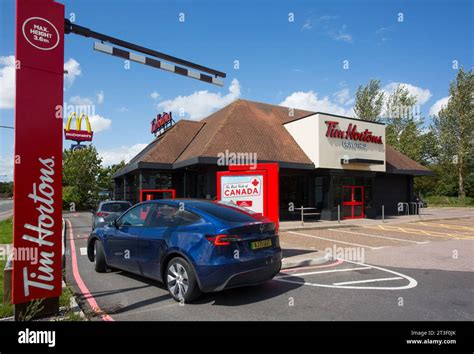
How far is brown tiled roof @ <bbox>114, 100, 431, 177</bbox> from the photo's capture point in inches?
754

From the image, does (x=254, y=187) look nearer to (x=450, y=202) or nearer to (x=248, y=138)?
(x=248, y=138)

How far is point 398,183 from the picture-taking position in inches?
1055

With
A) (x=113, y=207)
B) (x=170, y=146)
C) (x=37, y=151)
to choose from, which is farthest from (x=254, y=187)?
(x=170, y=146)

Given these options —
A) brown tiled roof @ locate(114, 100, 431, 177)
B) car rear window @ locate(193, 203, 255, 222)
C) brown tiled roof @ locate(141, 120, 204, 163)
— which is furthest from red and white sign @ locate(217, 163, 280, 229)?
brown tiled roof @ locate(141, 120, 204, 163)

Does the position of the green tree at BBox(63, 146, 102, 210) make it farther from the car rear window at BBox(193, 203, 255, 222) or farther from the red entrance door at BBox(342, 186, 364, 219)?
the car rear window at BBox(193, 203, 255, 222)

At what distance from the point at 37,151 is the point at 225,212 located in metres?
2.79

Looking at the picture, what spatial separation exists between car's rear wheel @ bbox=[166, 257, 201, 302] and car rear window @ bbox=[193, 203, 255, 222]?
34.2 inches

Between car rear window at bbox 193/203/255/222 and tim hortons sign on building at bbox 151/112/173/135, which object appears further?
tim hortons sign on building at bbox 151/112/173/135

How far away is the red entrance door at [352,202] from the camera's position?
21.8 metres

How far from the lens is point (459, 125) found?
4406 centimetres

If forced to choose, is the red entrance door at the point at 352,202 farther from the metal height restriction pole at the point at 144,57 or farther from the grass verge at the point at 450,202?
the grass verge at the point at 450,202
